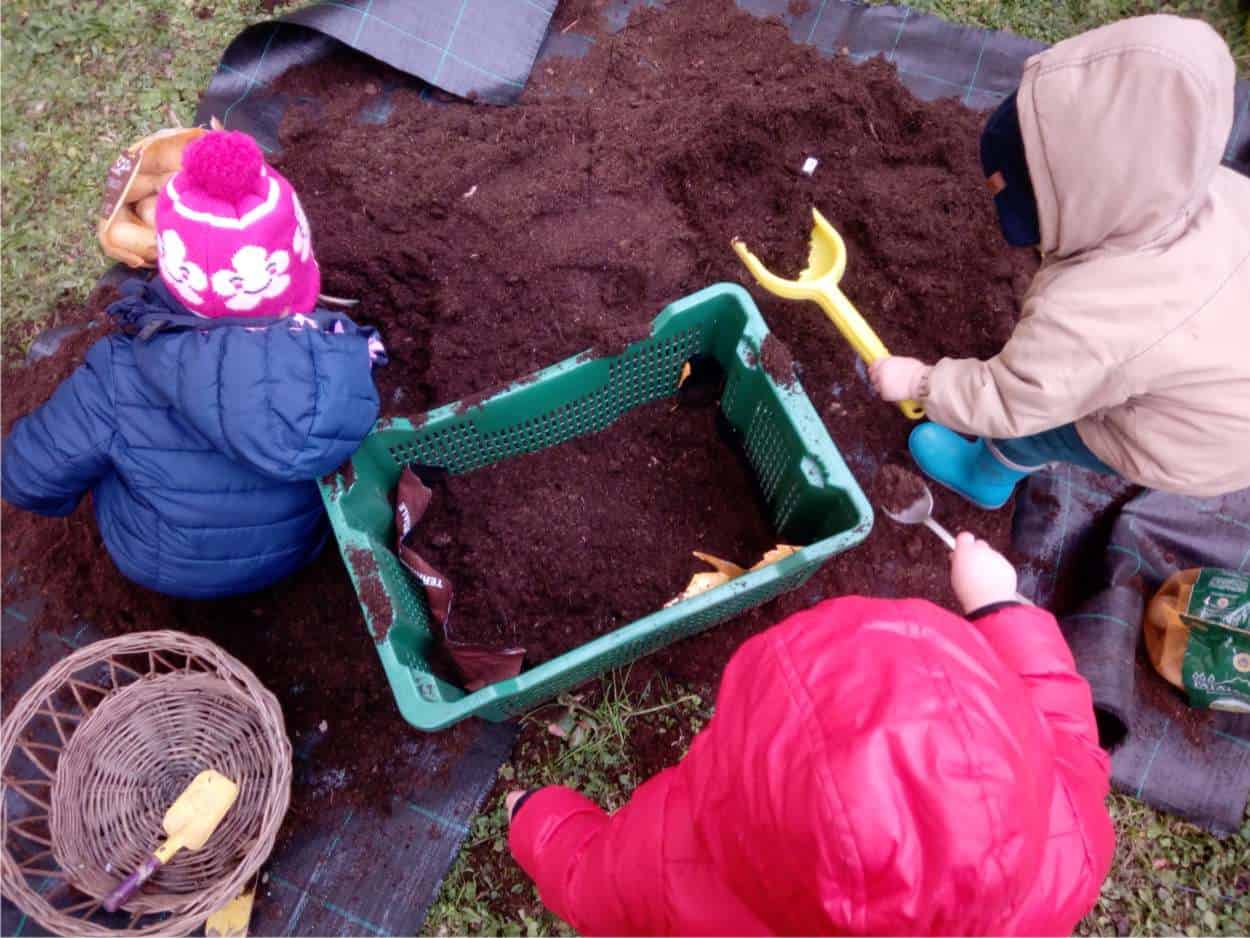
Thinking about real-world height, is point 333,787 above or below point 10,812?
above

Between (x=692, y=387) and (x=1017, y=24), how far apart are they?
1472 millimetres

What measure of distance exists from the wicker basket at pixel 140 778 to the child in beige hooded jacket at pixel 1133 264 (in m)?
1.43

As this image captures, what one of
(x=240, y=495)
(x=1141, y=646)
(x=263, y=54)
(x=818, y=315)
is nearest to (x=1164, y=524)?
(x=1141, y=646)

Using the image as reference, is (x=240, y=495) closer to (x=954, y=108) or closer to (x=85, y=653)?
(x=85, y=653)

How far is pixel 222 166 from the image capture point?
1.08 meters

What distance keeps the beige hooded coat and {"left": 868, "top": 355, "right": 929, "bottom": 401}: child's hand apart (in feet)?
0.39

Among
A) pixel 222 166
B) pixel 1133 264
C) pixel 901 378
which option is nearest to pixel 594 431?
pixel 901 378

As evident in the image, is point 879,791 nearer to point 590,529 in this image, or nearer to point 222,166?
point 590,529

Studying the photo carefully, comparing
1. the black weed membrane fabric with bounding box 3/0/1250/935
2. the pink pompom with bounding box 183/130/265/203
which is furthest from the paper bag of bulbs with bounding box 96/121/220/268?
the pink pompom with bounding box 183/130/265/203

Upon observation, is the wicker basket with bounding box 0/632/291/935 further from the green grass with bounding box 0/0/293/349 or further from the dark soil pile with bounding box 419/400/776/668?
the green grass with bounding box 0/0/293/349

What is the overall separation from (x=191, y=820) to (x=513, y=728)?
23.8 inches

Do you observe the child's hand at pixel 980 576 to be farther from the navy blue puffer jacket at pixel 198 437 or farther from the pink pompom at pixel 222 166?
the pink pompom at pixel 222 166

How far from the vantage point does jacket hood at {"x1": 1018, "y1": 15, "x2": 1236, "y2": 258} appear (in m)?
0.96

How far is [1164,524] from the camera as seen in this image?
1.64 m
